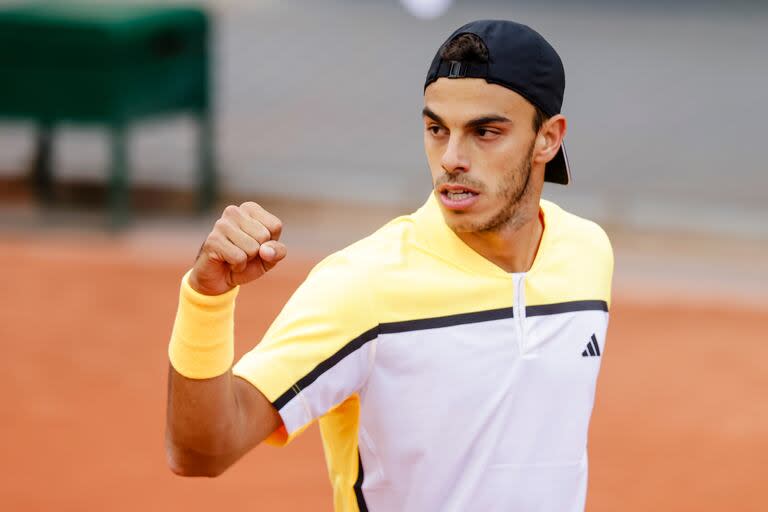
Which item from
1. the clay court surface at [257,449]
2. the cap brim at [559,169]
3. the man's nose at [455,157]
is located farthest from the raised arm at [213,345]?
the clay court surface at [257,449]

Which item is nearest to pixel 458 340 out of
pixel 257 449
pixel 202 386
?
pixel 202 386

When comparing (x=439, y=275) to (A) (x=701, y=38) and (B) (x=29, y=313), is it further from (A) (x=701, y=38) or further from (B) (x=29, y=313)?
(A) (x=701, y=38)

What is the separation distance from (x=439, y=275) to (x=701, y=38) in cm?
1872

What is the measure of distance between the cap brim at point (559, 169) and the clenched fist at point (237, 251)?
1.16 meters

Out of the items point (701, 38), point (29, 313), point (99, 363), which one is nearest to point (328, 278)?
point (99, 363)

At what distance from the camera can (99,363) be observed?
984 cm

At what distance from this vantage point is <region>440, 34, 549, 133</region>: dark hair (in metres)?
3.76

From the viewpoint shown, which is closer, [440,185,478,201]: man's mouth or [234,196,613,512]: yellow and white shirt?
[234,196,613,512]: yellow and white shirt

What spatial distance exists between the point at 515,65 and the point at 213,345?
3.57 feet

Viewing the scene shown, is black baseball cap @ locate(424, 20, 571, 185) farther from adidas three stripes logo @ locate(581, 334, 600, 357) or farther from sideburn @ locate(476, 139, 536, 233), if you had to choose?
adidas three stripes logo @ locate(581, 334, 600, 357)

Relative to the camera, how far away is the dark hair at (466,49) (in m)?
3.76

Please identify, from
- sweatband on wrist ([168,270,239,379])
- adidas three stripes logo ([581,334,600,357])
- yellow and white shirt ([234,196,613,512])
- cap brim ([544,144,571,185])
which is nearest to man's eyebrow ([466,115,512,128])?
yellow and white shirt ([234,196,613,512])

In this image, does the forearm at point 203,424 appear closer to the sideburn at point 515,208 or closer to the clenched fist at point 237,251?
the clenched fist at point 237,251

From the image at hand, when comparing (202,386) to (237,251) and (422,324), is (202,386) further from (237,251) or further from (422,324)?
(422,324)
